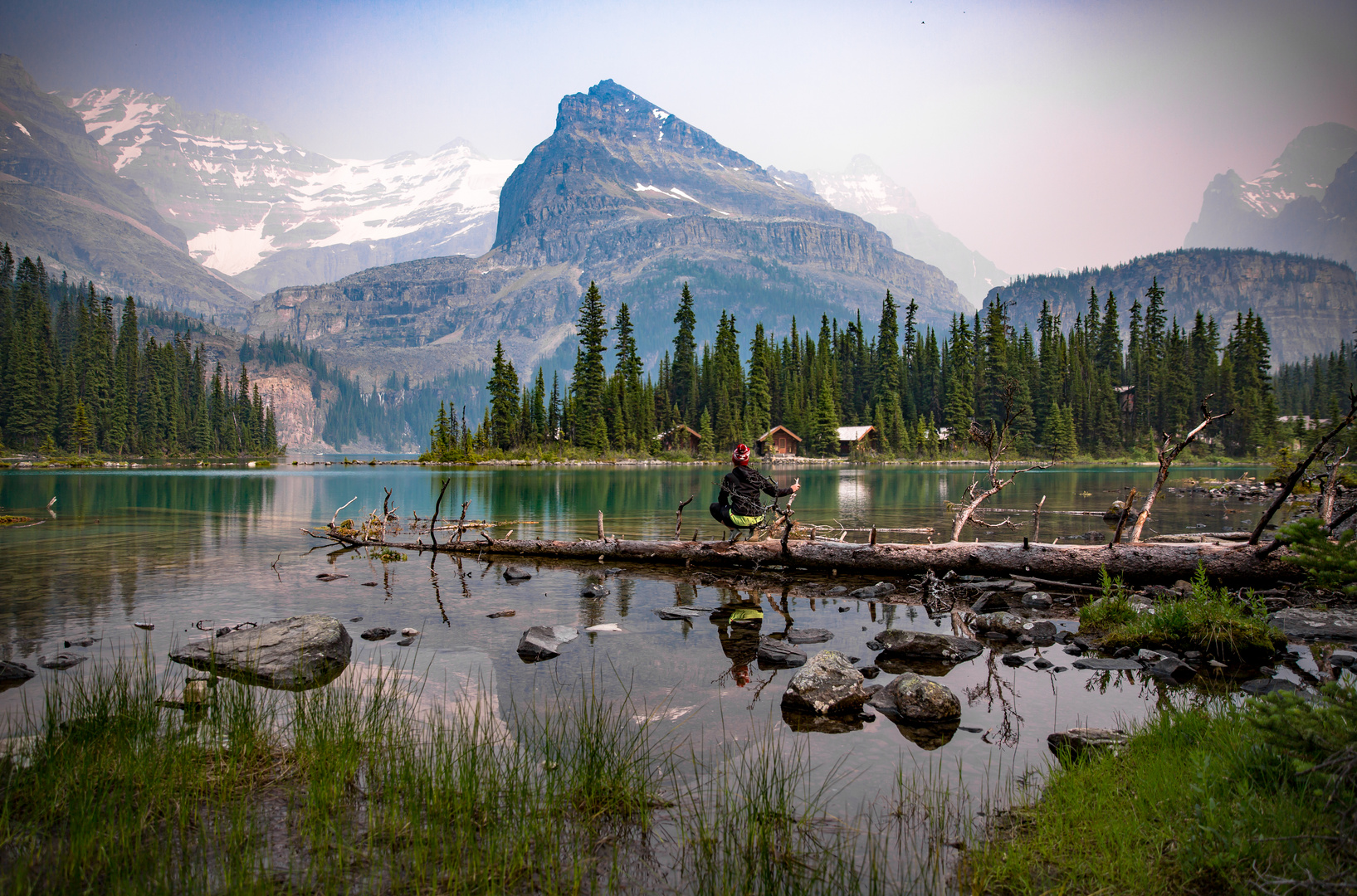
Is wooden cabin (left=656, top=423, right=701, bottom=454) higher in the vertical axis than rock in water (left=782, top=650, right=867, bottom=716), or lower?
higher

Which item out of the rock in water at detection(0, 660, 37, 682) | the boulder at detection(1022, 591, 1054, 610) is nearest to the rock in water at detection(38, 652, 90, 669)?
the rock in water at detection(0, 660, 37, 682)

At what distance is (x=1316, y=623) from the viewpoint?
10.1 m

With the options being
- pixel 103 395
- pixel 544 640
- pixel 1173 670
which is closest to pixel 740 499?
pixel 544 640

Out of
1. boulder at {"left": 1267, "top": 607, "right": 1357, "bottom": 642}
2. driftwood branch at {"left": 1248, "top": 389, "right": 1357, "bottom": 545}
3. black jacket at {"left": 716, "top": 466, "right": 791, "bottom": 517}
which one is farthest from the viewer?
black jacket at {"left": 716, "top": 466, "right": 791, "bottom": 517}

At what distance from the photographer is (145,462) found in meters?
101

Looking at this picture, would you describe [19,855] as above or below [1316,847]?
below

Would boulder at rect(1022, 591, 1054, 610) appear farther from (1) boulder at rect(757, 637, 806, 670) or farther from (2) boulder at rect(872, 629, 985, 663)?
(1) boulder at rect(757, 637, 806, 670)

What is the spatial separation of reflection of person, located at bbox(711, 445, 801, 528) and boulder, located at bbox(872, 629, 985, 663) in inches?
216

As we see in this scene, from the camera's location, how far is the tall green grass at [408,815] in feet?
12.8

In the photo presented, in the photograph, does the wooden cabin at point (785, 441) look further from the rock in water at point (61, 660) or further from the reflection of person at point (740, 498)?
the rock in water at point (61, 660)

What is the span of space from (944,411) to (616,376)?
169 feet

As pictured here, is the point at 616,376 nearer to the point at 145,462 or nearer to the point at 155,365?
the point at 145,462

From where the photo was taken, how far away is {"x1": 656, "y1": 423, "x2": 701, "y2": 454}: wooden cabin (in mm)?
99375

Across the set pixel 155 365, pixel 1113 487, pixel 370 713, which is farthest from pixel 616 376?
pixel 370 713
